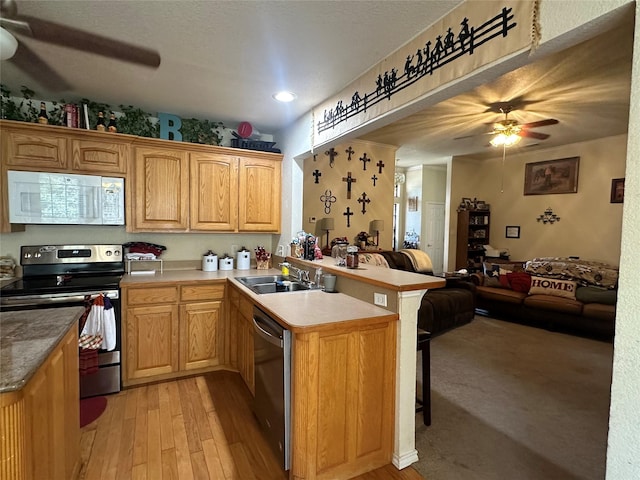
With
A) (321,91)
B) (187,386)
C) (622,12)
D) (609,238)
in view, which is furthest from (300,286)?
(609,238)

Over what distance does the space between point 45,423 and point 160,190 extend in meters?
2.31

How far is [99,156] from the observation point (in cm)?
292

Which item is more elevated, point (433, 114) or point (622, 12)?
point (433, 114)

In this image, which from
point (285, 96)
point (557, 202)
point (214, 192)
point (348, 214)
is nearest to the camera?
point (285, 96)

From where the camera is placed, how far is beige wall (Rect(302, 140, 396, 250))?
4.79 meters

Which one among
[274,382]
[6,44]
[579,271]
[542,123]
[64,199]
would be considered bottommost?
[274,382]

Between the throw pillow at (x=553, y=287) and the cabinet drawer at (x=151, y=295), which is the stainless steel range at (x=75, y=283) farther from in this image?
the throw pillow at (x=553, y=287)

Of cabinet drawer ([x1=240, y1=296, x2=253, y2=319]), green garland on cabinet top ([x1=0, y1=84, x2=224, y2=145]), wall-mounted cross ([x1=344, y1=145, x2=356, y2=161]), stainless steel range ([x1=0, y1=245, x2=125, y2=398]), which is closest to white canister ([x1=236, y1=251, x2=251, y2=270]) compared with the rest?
cabinet drawer ([x1=240, y1=296, x2=253, y2=319])

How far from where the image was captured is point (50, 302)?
247 cm

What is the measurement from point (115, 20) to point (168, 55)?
1.23 feet

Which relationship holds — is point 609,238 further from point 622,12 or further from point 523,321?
point 622,12

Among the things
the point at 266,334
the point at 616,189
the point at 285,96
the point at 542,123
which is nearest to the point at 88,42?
the point at 285,96

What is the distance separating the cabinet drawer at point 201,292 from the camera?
2992mm

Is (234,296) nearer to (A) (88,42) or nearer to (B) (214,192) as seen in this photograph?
(B) (214,192)
